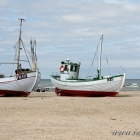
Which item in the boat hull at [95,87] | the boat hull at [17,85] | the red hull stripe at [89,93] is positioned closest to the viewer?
the boat hull at [17,85]

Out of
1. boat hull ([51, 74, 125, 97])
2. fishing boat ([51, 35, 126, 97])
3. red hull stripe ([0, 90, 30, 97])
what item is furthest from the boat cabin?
red hull stripe ([0, 90, 30, 97])

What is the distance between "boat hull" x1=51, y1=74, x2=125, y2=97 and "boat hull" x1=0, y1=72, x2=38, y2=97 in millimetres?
3511

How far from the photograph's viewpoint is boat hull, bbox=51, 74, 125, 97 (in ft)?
97.8

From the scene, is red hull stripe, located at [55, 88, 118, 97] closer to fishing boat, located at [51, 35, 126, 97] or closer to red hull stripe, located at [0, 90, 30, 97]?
fishing boat, located at [51, 35, 126, 97]

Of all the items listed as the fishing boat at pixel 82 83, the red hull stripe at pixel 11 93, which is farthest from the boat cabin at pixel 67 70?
the red hull stripe at pixel 11 93

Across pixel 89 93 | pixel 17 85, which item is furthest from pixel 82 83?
pixel 17 85

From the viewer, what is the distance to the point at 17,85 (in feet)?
97.8

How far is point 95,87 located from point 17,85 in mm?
6885

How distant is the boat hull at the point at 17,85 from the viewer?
97.1ft

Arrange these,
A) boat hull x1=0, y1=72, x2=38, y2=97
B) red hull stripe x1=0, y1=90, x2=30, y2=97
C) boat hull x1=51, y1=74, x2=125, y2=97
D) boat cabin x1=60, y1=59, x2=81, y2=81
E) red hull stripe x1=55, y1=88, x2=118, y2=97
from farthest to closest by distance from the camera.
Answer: boat cabin x1=60, y1=59, x2=81, y2=81 < red hull stripe x1=55, y1=88, x2=118, y2=97 < red hull stripe x1=0, y1=90, x2=30, y2=97 < boat hull x1=51, y1=74, x2=125, y2=97 < boat hull x1=0, y1=72, x2=38, y2=97

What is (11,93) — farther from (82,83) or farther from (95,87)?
(95,87)

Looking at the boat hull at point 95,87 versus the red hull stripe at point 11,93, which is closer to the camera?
the boat hull at point 95,87

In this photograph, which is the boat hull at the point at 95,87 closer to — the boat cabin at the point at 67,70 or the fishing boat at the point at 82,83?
the fishing boat at the point at 82,83

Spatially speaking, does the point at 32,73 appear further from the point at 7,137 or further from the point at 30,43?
the point at 7,137
